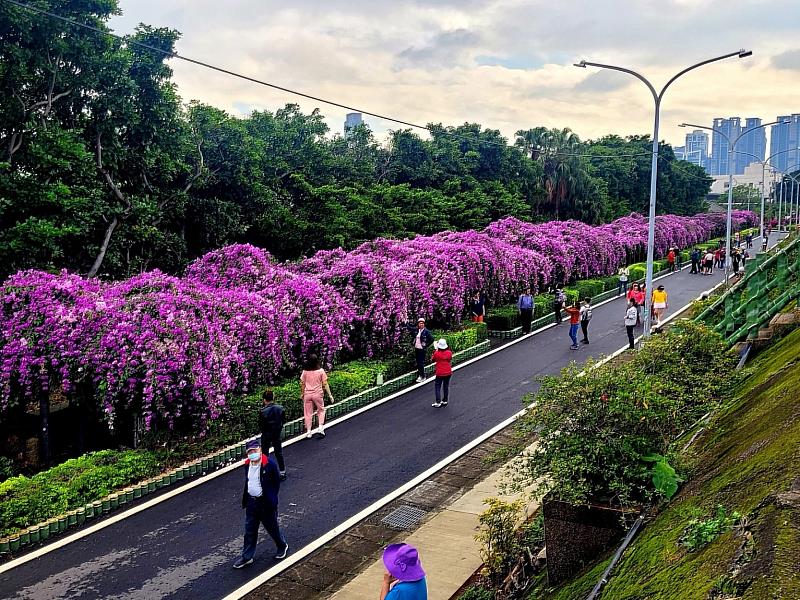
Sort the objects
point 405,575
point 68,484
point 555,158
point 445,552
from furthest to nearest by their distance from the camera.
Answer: point 555,158 < point 68,484 < point 445,552 < point 405,575

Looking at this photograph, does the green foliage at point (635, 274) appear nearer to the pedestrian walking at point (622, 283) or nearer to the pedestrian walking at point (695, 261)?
the pedestrian walking at point (622, 283)

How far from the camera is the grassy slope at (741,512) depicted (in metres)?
3.78

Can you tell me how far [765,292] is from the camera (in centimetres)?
1142

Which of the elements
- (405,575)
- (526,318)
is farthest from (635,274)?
(405,575)

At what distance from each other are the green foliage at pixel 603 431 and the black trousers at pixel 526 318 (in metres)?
18.5

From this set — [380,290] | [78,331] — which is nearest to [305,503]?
[78,331]

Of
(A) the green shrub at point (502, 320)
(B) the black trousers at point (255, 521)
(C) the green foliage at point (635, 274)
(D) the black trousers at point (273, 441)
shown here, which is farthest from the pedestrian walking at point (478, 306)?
(B) the black trousers at point (255, 521)

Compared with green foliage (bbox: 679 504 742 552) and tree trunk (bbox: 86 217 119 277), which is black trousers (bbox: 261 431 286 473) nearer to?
green foliage (bbox: 679 504 742 552)

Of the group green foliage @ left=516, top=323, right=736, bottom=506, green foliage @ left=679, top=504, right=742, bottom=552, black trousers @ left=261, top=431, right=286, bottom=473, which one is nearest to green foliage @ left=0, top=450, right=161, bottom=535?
black trousers @ left=261, top=431, right=286, bottom=473

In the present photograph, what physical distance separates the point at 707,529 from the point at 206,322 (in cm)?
1123

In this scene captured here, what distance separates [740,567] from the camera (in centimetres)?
390

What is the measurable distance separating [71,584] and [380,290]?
41.8 feet

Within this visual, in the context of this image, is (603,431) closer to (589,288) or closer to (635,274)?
(589,288)

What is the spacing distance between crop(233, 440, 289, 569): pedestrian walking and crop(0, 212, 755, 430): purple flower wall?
14.3 feet
